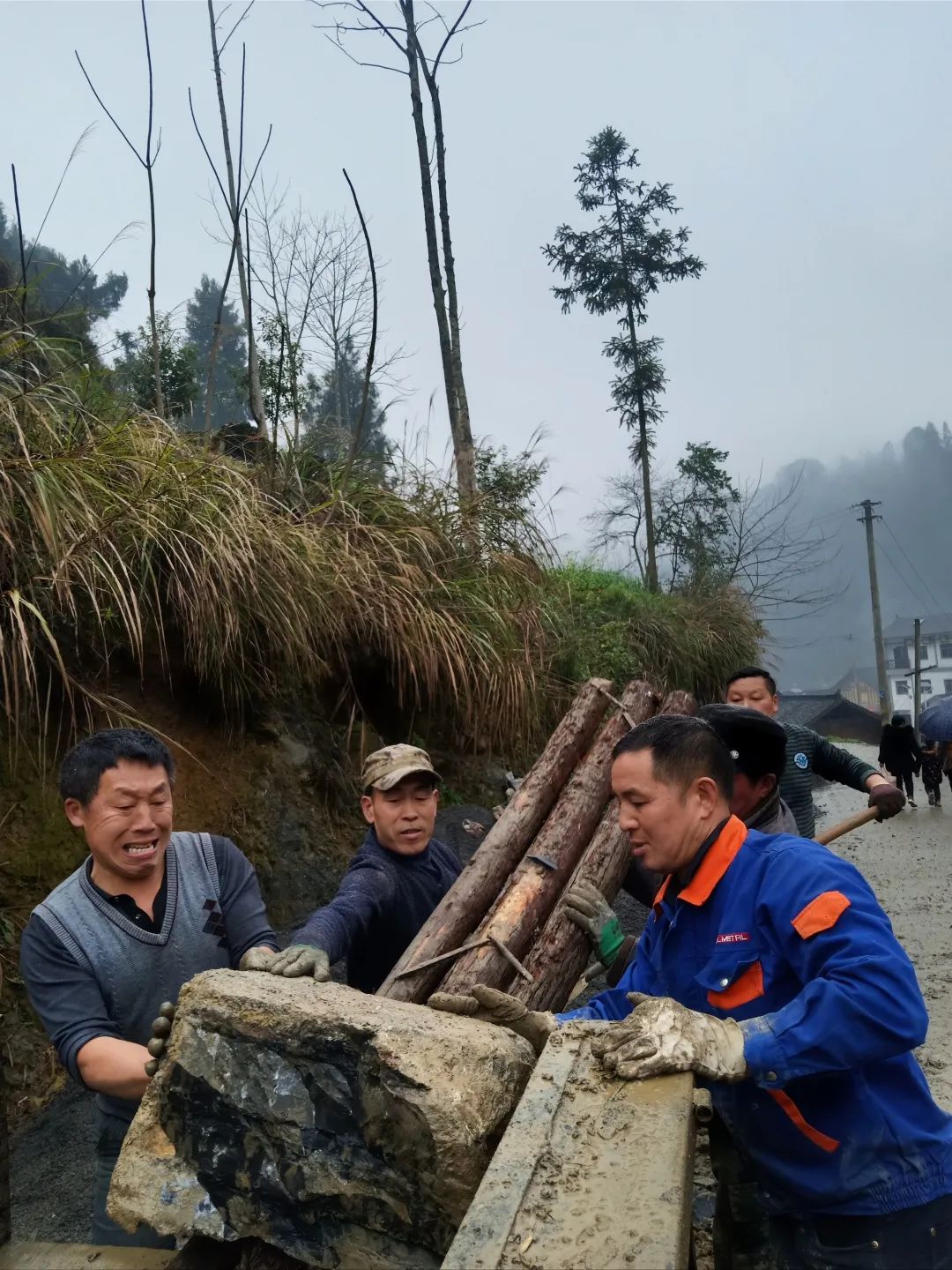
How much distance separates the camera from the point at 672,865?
1883mm

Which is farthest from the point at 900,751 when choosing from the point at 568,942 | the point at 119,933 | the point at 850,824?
the point at 119,933

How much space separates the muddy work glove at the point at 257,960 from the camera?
6.95 feet

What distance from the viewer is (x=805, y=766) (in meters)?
4.33

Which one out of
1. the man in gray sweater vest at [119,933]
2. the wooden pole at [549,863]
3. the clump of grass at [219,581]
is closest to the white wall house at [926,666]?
the clump of grass at [219,581]

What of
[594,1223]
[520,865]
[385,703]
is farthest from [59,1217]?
[385,703]

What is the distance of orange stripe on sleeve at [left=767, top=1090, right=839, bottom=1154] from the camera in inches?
64.1

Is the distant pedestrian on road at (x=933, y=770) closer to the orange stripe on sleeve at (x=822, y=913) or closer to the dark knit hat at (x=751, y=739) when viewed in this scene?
the dark knit hat at (x=751, y=739)

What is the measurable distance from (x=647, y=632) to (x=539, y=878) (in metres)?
8.47

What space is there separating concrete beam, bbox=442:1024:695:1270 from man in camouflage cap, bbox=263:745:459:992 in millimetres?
1232

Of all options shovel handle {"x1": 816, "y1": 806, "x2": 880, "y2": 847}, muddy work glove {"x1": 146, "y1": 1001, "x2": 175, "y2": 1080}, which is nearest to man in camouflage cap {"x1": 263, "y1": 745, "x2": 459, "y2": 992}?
muddy work glove {"x1": 146, "y1": 1001, "x2": 175, "y2": 1080}

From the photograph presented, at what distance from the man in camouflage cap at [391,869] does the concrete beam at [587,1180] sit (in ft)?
4.04

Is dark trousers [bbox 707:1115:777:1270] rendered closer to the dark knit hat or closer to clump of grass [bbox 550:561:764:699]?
the dark knit hat

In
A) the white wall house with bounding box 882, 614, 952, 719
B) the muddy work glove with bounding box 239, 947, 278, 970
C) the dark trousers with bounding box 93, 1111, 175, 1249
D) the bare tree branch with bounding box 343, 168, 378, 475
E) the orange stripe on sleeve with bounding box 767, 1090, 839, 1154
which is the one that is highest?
the bare tree branch with bounding box 343, 168, 378, 475

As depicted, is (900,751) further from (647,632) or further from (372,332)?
(372,332)
